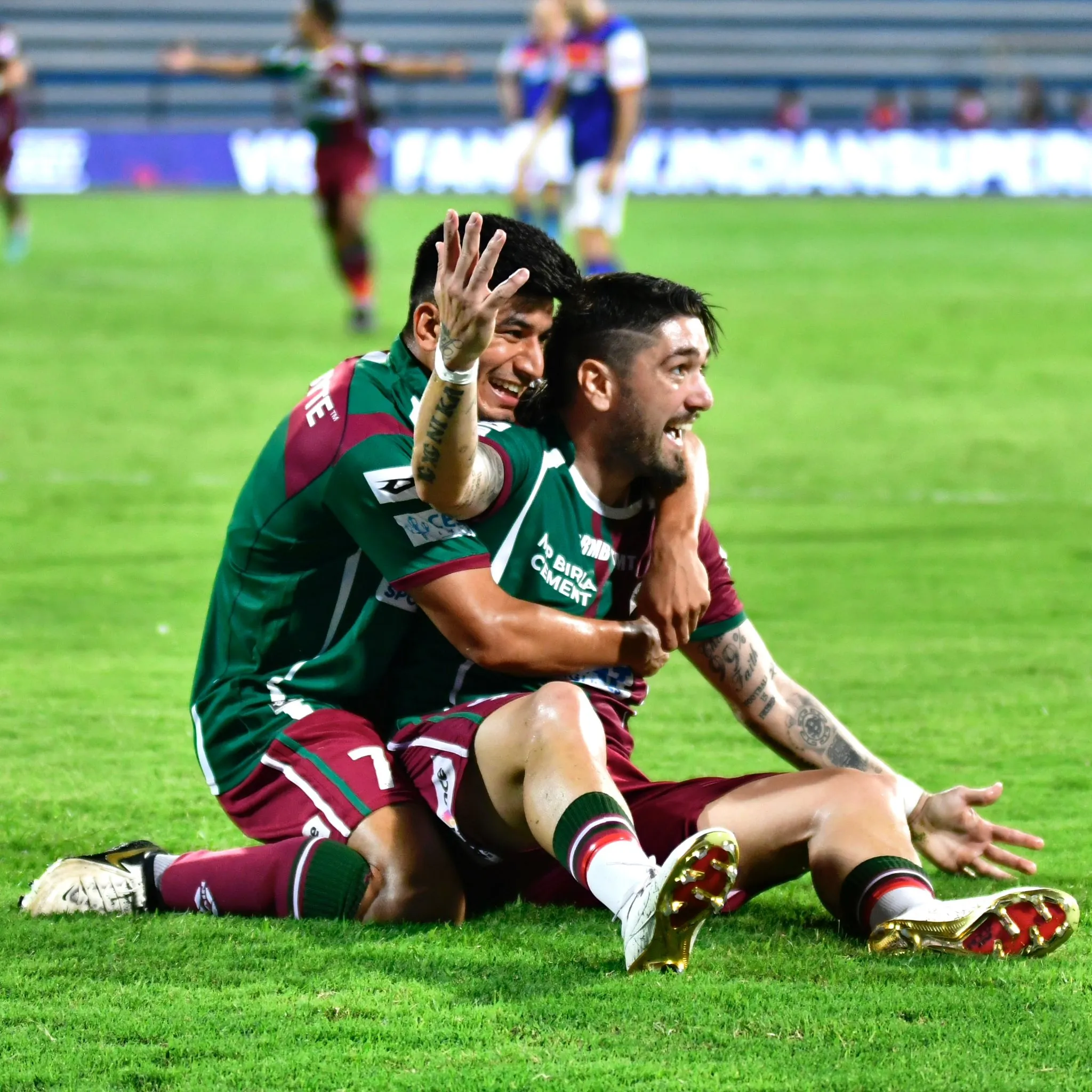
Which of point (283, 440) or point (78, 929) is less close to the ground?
point (283, 440)

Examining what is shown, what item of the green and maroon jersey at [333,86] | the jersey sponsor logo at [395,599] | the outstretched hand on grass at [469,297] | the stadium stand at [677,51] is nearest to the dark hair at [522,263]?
the outstretched hand on grass at [469,297]

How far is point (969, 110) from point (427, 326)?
27085mm

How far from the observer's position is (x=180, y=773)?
16.6 ft

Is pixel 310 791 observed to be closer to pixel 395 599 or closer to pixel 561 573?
pixel 395 599

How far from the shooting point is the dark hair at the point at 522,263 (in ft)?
12.8

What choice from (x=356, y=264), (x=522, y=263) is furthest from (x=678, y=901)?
(x=356, y=264)

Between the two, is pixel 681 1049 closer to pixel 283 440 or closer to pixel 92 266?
pixel 283 440

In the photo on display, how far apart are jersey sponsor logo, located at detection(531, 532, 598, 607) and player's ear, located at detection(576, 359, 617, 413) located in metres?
0.29

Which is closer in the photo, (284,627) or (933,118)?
(284,627)

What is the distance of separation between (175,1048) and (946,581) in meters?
5.19

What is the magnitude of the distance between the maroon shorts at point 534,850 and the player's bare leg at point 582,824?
54 millimetres

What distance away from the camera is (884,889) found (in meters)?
3.55

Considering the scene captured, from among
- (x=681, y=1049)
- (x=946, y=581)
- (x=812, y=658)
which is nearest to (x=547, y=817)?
(x=681, y=1049)

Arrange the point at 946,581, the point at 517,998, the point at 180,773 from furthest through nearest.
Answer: the point at 946,581 < the point at 180,773 < the point at 517,998
